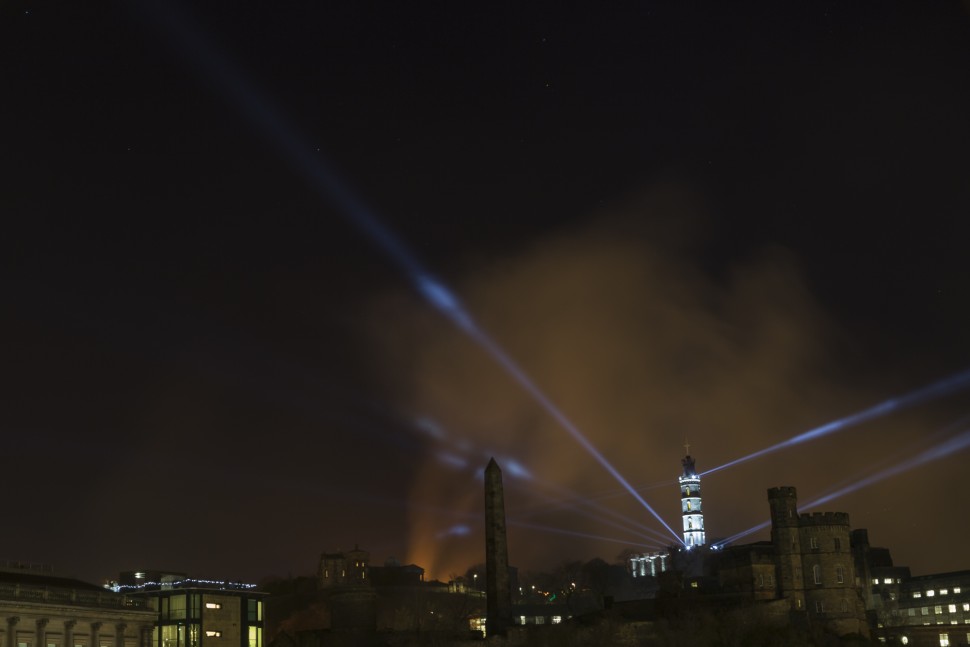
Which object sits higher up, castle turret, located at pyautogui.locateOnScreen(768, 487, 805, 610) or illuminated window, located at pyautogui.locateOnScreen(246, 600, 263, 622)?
castle turret, located at pyautogui.locateOnScreen(768, 487, 805, 610)

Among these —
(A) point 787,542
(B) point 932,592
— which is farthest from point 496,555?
(B) point 932,592

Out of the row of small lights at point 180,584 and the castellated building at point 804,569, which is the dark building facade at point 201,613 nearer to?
the row of small lights at point 180,584

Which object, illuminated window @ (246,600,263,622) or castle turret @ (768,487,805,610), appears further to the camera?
castle turret @ (768,487,805,610)

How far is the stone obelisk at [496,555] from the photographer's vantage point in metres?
95.9

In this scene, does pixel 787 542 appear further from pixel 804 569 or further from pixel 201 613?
pixel 201 613

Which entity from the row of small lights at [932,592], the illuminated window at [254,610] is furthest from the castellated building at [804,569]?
the row of small lights at [932,592]

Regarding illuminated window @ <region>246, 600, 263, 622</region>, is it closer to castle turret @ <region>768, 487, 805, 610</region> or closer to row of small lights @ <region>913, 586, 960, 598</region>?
castle turret @ <region>768, 487, 805, 610</region>

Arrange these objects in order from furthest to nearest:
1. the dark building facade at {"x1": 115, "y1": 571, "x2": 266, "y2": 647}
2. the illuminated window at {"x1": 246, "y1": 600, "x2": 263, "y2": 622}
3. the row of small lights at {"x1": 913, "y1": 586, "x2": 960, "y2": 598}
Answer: the row of small lights at {"x1": 913, "y1": 586, "x2": 960, "y2": 598}, the illuminated window at {"x1": 246, "y1": 600, "x2": 263, "y2": 622}, the dark building facade at {"x1": 115, "y1": 571, "x2": 266, "y2": 647}

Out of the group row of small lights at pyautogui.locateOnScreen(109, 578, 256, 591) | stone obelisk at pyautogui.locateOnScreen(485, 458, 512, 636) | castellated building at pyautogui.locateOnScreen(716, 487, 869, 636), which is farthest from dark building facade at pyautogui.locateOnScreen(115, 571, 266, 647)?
castellated building at pyautogui.locateOnScreen(716, 487, 869, 636)

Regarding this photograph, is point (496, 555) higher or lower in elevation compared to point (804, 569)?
higher

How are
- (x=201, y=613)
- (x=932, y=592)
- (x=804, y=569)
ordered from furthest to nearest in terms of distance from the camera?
(x=932, y=592) → (x=804, y=569) → (x=201, y=613)

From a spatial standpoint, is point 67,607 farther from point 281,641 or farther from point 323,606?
point 323,606

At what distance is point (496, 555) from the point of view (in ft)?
314

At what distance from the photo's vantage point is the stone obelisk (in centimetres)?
9594
